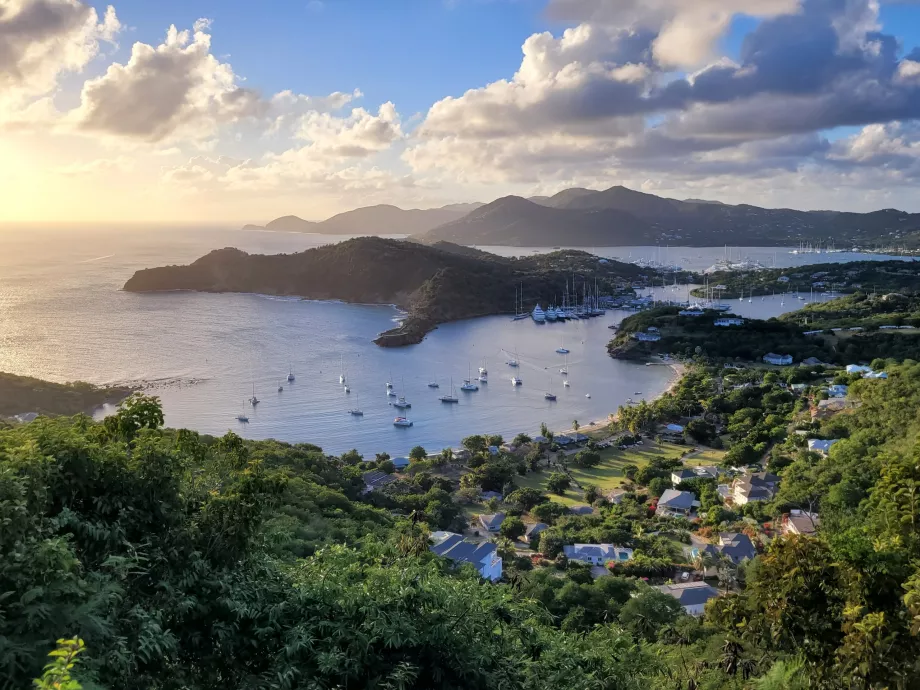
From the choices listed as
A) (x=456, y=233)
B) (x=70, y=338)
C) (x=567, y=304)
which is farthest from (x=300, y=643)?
(x=456, y=233)

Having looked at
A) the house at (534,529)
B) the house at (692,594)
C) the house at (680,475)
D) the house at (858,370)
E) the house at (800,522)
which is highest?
the house at (858,370)

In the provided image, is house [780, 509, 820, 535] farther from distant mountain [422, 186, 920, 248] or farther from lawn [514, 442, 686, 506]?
distant mountain [422, 186, 920, 248]

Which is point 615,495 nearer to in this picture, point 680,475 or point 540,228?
point 680,475

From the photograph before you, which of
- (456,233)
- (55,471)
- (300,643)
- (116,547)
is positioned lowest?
(300,643)

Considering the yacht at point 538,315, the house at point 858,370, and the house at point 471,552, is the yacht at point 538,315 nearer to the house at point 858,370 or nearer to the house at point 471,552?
the house at point 858,370

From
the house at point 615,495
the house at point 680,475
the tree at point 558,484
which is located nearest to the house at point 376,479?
the tree at point 558,484

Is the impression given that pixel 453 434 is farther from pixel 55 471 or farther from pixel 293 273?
pixel 293 273
